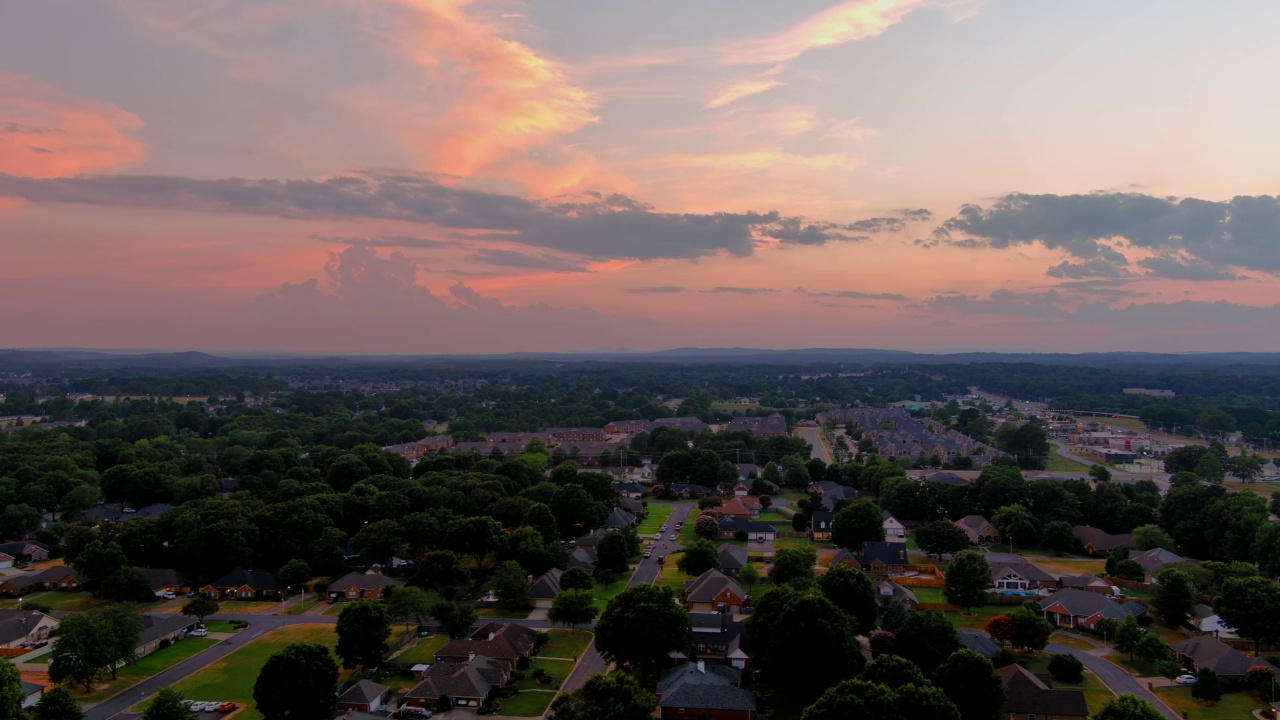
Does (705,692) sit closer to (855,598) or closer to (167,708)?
(855,598)

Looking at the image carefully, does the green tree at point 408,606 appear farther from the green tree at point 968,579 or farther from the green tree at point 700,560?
the green tree at point 968,579

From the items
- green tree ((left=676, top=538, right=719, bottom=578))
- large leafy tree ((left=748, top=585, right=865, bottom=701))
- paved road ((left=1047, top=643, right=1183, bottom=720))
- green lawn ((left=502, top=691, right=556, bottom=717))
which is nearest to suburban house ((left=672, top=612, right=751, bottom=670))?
large leafy tree ((left=748, top=585, right=865, bottom=701))

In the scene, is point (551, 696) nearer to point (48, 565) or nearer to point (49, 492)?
point (48, 565)

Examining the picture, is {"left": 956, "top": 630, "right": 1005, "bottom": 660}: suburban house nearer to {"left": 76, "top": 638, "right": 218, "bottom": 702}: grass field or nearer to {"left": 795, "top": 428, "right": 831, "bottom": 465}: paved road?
{"left": 76, "top": 638, "right": 218, "bottom": 702}: grass field

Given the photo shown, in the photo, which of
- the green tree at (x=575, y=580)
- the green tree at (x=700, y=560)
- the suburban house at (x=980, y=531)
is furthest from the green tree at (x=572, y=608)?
the suburban house at (x=980, y=531)

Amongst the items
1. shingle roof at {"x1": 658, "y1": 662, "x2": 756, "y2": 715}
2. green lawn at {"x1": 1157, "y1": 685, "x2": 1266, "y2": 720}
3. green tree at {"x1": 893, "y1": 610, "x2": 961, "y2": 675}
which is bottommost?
green lawn at {"x1": 1157, "y1": 685, "x2": 1266, "y2": 720}

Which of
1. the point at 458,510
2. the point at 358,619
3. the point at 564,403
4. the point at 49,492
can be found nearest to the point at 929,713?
the point at 358,619
